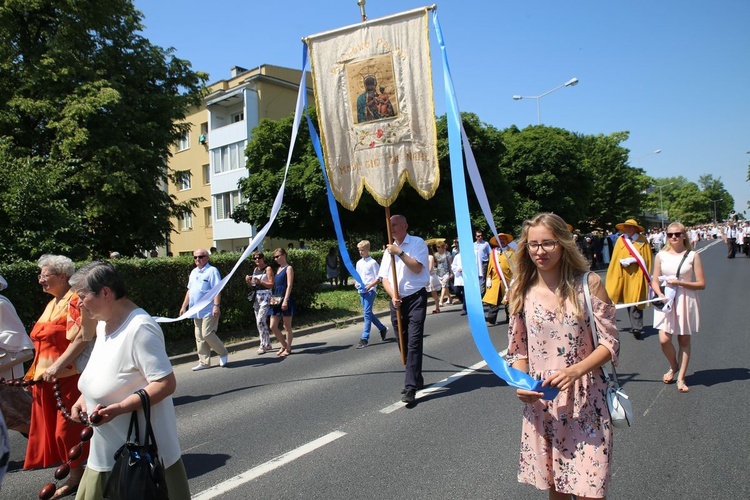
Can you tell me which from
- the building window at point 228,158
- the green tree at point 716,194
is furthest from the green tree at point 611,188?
the green tree at point 716,194

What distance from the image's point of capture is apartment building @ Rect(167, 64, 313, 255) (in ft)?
121

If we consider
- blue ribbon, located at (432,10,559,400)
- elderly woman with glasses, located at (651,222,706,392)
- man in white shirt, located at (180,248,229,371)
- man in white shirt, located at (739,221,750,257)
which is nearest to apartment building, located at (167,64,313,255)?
man in white shirt, located at (180,248,229,371)

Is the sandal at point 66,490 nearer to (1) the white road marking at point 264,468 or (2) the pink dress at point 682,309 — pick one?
(1) the white road marking at point 264,468

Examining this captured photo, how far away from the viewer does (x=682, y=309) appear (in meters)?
5.82

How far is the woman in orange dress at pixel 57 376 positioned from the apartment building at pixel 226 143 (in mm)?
30602

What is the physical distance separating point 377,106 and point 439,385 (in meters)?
3.33

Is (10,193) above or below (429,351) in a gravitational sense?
above

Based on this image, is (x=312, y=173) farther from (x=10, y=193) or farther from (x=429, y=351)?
(x=429, y=351)

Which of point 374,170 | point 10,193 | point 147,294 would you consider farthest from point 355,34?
point 10,193

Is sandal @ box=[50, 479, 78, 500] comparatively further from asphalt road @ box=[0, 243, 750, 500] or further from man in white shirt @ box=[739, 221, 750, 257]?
man in white shirt @ box=[739, 221, 750, 257]

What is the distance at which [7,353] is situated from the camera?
439cm

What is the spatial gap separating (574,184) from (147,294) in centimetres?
2872

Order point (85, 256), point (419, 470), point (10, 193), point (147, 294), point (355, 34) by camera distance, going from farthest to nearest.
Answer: point (85, 256) < point (10, 193) < point (147, 294) < point (355, 34) < point (419, 470)

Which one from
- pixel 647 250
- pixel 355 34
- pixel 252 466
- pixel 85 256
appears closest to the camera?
pixel 252 466
